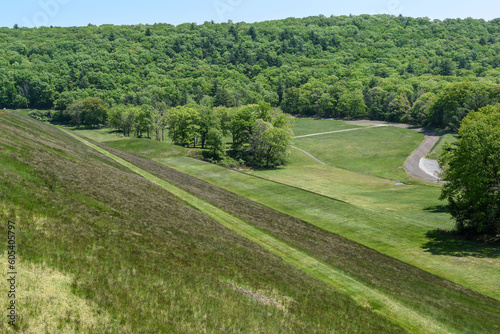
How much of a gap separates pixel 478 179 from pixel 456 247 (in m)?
8.37

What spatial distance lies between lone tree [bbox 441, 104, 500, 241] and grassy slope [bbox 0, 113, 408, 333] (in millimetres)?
25601

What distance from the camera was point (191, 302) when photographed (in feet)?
60.9

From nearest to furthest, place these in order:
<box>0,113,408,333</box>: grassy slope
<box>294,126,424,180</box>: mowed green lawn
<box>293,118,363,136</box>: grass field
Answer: <box>0,113,408,333</box>: grassy slope, <box>294,126,424,180</box>: mowed green lawn, <box>293,118,363,136</box>: grass field

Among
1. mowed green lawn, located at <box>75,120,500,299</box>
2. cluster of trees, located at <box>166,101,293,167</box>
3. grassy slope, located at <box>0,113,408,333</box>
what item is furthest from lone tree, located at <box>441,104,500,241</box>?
cluster of trees, located at <box>166,101,293,167</box>

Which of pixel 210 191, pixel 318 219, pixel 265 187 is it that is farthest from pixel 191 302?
pixel 265 187

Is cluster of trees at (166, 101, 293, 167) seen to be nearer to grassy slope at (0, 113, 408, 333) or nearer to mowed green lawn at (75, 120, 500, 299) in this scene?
mowed green lawn at (75, 120, 500, 299)

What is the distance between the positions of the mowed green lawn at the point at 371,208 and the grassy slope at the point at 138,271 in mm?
16770

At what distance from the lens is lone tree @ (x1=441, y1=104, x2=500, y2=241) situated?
132ft

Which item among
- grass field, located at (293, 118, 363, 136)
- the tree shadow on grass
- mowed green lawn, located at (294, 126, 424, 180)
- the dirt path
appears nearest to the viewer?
the tree shadow on grass

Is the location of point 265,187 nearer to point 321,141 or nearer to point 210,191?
point 210,191

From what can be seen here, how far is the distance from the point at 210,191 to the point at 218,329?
41.1 m

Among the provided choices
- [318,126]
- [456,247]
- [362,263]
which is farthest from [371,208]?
[318,126]

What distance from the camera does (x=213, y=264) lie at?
25.1 metres

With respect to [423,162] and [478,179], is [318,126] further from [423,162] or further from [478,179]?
[478,179]
